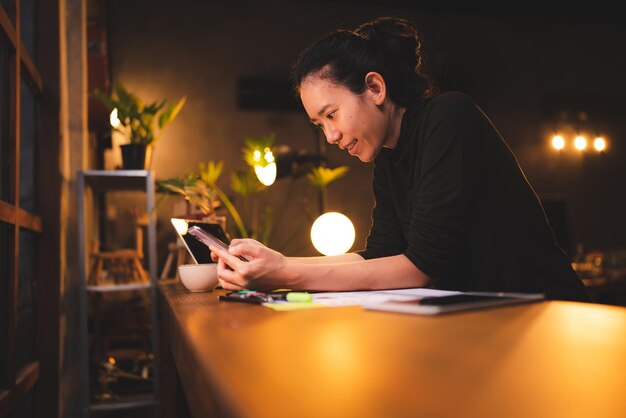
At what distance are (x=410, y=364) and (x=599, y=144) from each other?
6391 mm

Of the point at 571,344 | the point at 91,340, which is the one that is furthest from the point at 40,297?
the point at 571,344

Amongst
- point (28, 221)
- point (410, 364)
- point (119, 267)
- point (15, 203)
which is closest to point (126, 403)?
point (119, 267)

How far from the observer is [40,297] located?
1863 millimetres

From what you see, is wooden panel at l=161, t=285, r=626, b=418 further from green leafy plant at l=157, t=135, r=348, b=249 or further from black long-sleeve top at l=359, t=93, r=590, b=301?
green leafy plant at l=157, t=135, r=348, b=249

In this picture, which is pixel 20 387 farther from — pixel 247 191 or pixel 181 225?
pixel 247 191

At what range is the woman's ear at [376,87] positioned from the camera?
1365 mm

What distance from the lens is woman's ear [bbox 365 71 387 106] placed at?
1.37m

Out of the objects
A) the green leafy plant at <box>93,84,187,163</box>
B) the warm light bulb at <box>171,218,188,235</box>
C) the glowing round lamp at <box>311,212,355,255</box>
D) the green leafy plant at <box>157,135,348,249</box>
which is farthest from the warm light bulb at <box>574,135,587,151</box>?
the warm light bulb at <box>171,218,188,235</box>

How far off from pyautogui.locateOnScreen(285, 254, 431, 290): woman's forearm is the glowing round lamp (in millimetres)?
1770

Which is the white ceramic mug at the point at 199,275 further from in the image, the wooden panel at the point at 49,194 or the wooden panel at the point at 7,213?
the wooden panel at the point at 49,194

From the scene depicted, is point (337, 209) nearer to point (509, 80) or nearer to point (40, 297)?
point (509, 80)

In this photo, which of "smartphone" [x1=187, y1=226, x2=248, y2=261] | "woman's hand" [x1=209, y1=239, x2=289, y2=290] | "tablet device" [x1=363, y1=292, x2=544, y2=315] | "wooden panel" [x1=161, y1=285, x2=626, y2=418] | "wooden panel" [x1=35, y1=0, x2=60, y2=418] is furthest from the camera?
"wooden panel" [x1=35, y1=0, x2=60, y2=418]

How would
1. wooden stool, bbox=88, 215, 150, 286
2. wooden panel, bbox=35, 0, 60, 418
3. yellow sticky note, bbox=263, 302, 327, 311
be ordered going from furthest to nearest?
wooden stool, bbox=88, 215, 150, 286, wooden panel, bbox=35, 0, 60, 418, yellow sticky note, bbox=263, 302, 327, 311

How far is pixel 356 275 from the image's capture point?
3.60 feet
